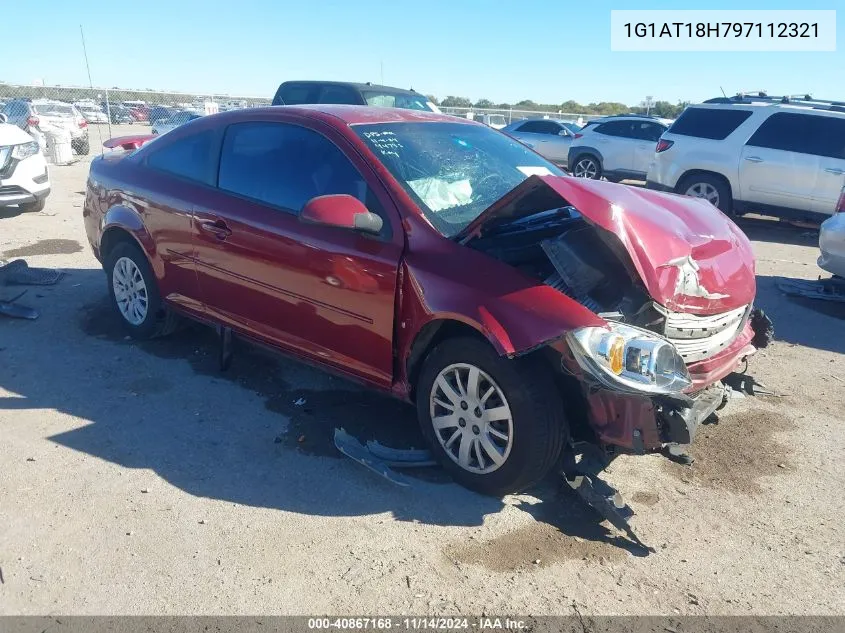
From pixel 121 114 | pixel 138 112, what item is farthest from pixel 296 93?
pixel 121 114

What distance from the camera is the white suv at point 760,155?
10.0 meters

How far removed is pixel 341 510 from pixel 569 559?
107 cm

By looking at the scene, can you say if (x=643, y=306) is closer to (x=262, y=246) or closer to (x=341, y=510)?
(x=341, y=510)

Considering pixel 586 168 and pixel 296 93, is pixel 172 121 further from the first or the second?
pixel 586 168

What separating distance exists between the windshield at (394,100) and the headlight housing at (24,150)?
4.73 m

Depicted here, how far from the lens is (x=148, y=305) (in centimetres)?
511

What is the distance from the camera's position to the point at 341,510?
3271mm

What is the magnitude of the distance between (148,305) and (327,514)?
2655mm

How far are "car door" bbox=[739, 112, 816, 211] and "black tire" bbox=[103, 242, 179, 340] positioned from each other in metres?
8.88

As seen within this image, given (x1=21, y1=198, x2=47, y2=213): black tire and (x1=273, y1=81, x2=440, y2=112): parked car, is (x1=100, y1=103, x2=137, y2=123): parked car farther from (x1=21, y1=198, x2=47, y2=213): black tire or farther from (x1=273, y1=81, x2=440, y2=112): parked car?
(x1=21, y1=198, x2=47, y2=213): black tire

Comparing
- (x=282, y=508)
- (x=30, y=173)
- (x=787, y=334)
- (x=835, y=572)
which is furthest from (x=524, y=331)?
(x=30, y=173)

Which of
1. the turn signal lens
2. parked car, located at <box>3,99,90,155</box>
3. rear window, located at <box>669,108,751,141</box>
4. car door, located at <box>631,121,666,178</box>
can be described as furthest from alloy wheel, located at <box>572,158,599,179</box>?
the turn signal lens

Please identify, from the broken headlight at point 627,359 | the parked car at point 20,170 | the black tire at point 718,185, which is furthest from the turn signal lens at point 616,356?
the parked car at point 20,170

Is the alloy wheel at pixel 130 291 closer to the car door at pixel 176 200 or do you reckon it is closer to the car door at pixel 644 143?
the car door at pixel 176 200
